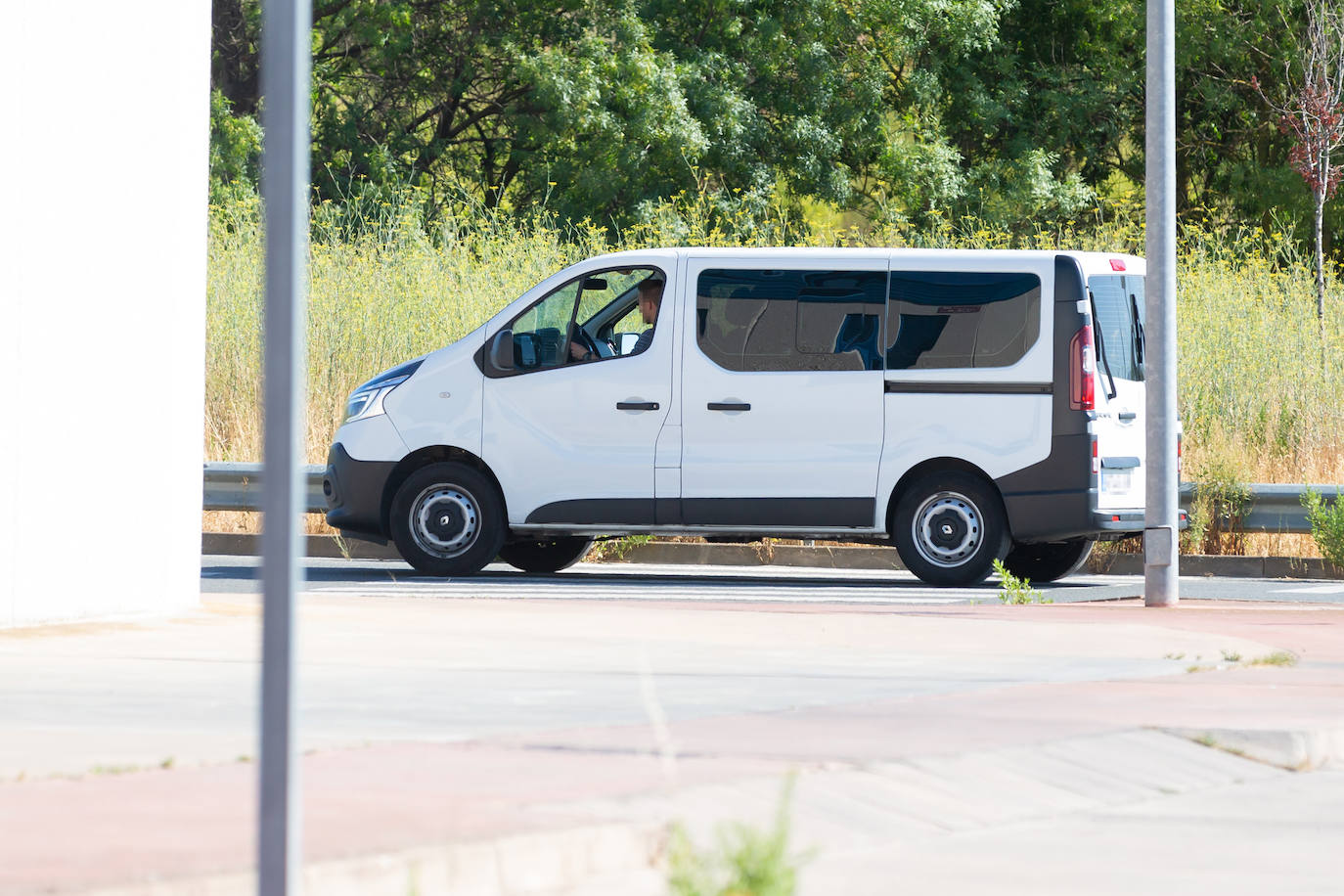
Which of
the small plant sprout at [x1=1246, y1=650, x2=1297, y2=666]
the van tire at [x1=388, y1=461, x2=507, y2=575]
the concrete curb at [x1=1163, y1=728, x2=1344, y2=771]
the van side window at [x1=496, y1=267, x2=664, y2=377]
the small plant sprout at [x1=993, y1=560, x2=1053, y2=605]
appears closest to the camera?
the concrete curb at [x1=1163, y1=728, x2=1344, y2=771]

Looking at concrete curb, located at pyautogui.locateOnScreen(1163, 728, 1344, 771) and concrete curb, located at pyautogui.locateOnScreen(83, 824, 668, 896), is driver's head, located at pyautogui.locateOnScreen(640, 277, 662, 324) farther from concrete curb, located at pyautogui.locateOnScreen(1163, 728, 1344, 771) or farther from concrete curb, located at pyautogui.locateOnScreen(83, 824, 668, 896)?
concrete curb, located at pyautogui.locateOnScreen(83, 824, 668, 896)

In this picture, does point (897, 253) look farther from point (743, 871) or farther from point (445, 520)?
point (743, 871)

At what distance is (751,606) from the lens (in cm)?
1191

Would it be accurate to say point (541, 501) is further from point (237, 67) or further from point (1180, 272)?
point (237, 67)

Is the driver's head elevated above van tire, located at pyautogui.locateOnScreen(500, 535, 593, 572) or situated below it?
above

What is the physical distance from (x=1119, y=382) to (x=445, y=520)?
441cm

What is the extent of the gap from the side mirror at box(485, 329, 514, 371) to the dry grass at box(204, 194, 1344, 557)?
399 cm

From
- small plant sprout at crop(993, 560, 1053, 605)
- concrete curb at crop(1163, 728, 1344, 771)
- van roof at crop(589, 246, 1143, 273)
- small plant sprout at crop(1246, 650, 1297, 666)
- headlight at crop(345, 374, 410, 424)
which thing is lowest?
concrete curb at crop(1163, 728, 1344, 771)

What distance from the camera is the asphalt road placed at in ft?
43.2

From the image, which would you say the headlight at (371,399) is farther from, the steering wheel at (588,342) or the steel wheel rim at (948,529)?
the steel wheel rim at (948,529)

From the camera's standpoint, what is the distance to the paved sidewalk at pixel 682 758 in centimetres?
486

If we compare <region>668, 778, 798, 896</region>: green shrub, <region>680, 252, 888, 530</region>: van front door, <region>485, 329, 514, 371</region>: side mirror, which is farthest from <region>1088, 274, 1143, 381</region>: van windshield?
<region>668, 778, 798, 896</region>: green shrub

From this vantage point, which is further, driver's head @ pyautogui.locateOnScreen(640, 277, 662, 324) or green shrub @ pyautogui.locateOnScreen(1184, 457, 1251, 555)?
green shrub @ pyautogui.locateOnScreen(1184, 457, 1251, 555)

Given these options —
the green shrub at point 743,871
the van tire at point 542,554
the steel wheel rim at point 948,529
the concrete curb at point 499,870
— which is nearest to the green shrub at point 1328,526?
the steel wheel rim at point 948,529
